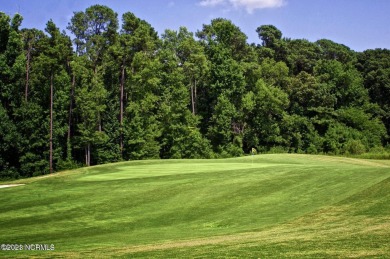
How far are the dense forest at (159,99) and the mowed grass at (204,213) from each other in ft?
94.3

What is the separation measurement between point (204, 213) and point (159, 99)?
1815 inches

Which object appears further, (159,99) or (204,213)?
(159,99)

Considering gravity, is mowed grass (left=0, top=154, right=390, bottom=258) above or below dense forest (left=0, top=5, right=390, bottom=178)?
below

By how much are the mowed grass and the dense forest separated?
94.3 feet

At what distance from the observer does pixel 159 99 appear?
212 feet

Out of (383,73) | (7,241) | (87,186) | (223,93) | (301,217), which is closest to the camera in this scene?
(7,241)

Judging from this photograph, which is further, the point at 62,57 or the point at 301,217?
the point at 62,57

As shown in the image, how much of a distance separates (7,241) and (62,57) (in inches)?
1807

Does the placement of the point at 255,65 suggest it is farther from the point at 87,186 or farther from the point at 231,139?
the point at 87,186

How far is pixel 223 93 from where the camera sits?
221 feet

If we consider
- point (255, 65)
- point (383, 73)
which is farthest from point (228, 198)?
point (383, 73)

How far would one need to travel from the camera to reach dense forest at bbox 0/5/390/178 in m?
56.5

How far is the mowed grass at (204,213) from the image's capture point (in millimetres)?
12633

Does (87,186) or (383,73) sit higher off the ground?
(383,73)
